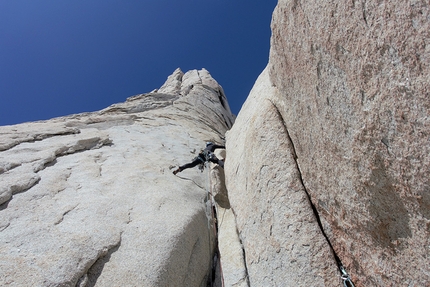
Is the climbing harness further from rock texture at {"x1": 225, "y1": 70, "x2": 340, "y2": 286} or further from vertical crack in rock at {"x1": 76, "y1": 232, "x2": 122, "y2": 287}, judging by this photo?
vertical crack in rock at {"x1": 76, "y1": 232, "x2": 122, "y2": 287}

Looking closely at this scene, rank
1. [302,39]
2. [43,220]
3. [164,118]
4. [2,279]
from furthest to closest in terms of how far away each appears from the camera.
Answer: [164,118] → [43,220] → [302,39] → [2,279]

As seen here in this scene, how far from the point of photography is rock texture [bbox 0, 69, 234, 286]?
4.71 metres

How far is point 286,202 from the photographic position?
5.00m

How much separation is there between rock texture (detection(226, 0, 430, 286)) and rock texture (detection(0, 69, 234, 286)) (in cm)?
153

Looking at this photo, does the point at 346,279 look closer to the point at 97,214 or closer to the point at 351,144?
the point at 351,144

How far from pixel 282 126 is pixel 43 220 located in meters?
4.85

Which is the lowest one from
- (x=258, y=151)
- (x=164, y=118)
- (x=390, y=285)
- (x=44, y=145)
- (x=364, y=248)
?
(x=390, y=285)

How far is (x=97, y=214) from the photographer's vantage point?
19.8 ft

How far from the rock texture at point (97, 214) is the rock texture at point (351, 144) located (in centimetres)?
153

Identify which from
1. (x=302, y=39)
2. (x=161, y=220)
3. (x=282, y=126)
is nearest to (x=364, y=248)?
(x=282, y=126)

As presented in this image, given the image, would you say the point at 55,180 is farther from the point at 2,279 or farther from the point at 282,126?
the point at 282,126

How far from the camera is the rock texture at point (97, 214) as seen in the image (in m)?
4.71

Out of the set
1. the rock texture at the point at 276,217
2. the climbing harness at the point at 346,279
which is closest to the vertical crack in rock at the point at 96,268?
the rock texture at the point at 276,217

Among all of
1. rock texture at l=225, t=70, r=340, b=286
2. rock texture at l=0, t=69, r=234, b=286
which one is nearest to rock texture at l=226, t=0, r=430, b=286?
rock texture at l=225, t=70, r=340, b=286
